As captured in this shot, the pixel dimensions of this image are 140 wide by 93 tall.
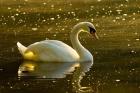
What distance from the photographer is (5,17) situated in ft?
92.1

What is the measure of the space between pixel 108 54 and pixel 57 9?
13845 mm

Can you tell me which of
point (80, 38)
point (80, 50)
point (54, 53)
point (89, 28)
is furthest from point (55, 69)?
point (80, 38)

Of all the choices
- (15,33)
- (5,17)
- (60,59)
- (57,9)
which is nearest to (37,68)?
(60,59)

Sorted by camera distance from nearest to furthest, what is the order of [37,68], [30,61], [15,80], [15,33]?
[15,80] → [37,68] → [30,61] → [15,33]

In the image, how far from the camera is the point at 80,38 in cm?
2098

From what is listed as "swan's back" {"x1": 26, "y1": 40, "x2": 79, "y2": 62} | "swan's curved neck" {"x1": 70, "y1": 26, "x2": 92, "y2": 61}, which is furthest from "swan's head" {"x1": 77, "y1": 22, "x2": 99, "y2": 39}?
"swan's back" {"x1": 26, "y1": 40, "x2": 79, "y2": 62}

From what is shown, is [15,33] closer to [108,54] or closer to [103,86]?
[108,54]

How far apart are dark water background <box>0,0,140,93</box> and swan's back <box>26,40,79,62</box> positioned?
1.22 feet

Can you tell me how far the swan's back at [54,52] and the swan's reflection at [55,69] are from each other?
0.16 m

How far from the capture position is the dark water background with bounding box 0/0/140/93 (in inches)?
554

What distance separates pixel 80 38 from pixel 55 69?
16.4 feet

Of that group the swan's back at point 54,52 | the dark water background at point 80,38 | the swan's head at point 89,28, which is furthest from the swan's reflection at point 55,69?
the swan's head at point 89,28

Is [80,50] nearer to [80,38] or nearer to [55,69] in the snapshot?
[55,69]

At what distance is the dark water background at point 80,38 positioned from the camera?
14.1 m
